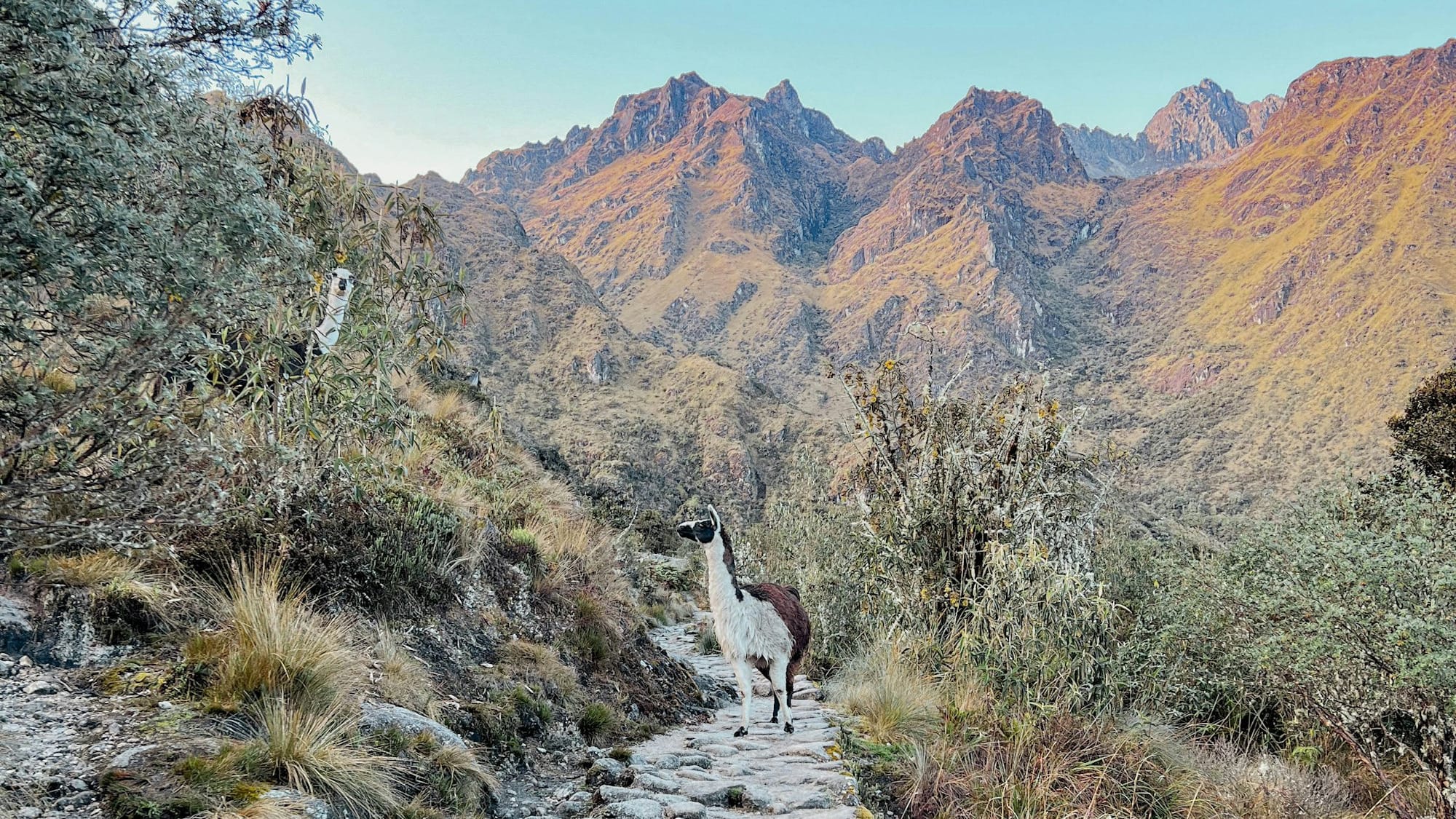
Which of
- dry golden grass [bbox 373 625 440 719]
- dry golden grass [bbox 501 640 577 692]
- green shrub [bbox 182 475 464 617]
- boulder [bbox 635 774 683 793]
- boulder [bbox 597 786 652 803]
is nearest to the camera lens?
boulder [bbox 597 786 652 803]

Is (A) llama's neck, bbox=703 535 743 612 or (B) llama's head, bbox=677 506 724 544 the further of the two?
(B) llama's head, bbox=677 506 724 544

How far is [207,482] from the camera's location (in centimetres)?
367

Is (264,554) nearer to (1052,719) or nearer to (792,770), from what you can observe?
(792,770)

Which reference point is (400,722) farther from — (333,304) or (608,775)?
(333,304)

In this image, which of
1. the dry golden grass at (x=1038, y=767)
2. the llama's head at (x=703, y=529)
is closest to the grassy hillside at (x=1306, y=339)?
the dry golden grass at (x=1038, y=767)

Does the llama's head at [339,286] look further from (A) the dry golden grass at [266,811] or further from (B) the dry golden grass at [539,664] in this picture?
(A) the dry golden grass at [266,811]

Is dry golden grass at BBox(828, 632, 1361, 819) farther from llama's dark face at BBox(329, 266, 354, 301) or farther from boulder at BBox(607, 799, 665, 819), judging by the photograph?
llama's dark face at BBox(329, 266, 354, 301)

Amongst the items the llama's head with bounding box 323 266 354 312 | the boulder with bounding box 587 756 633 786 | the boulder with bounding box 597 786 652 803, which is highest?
the llama's head with bounding box 323 266 354 312

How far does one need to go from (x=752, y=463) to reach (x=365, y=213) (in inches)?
2981

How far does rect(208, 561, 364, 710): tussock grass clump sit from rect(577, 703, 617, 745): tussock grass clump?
2.14 metres

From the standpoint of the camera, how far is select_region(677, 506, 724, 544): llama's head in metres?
7.18

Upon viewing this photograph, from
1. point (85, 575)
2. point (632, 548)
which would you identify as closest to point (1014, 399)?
point (85, 575)

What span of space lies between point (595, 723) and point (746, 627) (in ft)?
5.19

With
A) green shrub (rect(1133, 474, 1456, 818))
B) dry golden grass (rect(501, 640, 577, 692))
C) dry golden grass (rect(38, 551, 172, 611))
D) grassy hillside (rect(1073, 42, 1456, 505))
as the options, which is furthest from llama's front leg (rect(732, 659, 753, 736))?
grassy hillside (rect(1073, 42, 1456, 505))
